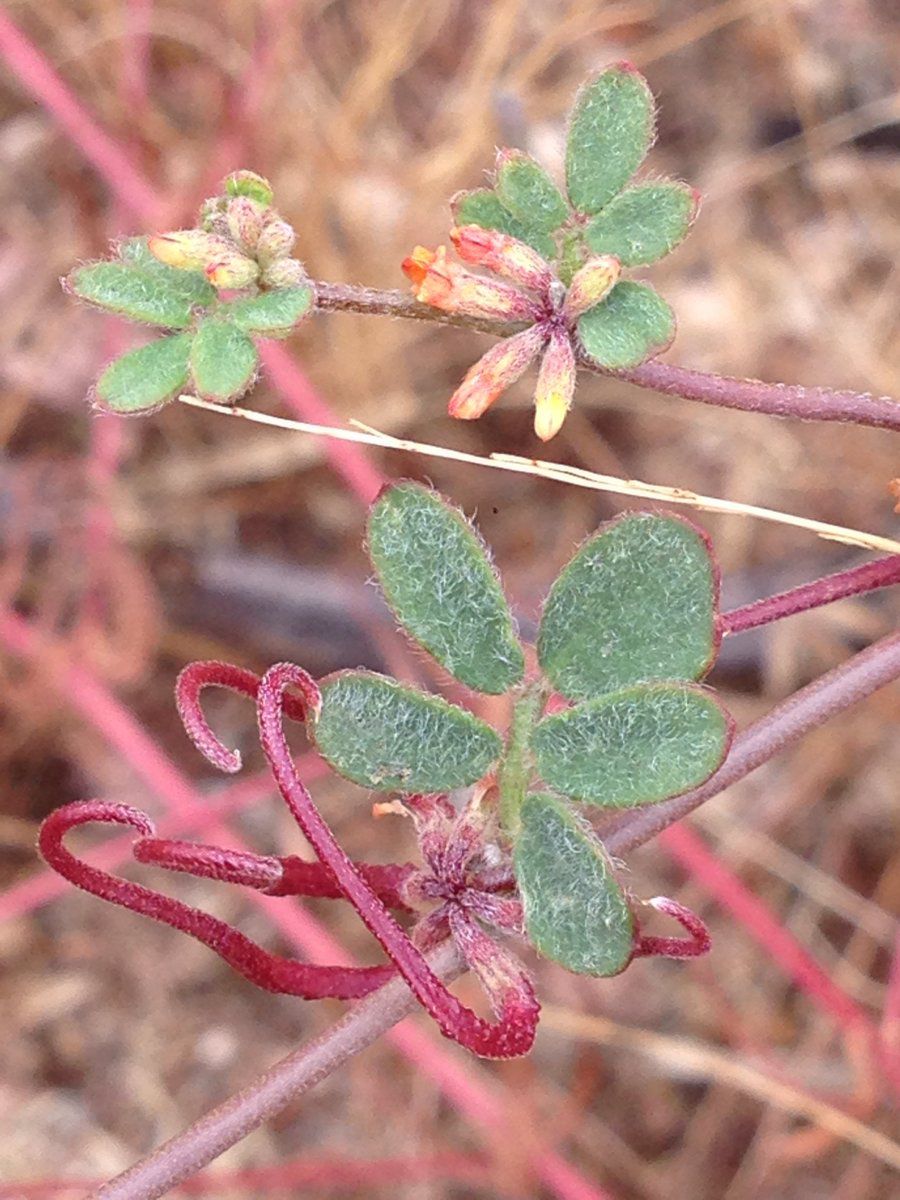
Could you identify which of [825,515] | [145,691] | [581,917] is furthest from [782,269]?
[581,917]

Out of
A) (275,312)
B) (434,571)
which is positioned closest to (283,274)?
(275,312)

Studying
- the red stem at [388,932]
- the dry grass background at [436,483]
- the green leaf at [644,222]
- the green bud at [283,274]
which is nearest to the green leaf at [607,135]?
the green leaf at [644,222]

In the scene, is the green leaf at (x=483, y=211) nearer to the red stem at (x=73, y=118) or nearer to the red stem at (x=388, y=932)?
the red stem at (x=388, y=932)

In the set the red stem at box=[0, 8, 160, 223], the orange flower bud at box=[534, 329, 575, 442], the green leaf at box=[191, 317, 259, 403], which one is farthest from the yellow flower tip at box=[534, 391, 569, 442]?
the red stem at box=[0, 8, 160, 223]

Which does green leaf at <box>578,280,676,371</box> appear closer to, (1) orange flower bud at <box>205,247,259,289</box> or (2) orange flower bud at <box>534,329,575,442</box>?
(2) orange flower bud at <box>534,329,575,442</box>

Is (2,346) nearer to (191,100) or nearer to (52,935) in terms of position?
(191,100)
